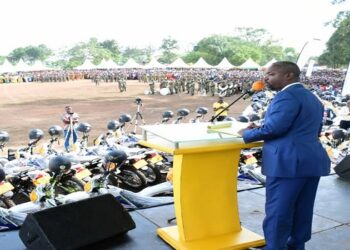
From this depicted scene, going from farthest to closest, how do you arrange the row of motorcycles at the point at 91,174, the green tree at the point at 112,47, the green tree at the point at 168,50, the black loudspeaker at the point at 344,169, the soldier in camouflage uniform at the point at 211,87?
the green tree at the point at 112,47 → the green tree at the point at 168,50 → the soldier in camouflage uniform at the point at 211,87 → the black loudspeaker at the point at 344,169 → the row of motorcycles at the point at 91,174

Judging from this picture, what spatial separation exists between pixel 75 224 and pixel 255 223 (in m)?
1.47

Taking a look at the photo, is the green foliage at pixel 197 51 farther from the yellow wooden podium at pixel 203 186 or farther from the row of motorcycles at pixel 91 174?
the yellow wooden podium at pixel 203 186

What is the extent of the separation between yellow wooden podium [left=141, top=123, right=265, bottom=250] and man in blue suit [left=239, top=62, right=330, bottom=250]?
289 mm

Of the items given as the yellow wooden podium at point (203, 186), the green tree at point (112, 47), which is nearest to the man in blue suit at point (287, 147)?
the yellow wooden podium at point (203, 186)

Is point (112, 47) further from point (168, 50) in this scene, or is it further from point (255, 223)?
point (255, 223)

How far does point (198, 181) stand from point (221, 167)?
0.18 meters

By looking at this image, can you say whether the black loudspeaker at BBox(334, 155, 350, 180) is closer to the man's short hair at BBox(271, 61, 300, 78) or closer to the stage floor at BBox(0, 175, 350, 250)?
the stage floor at BBox(0, 175, 350, 250)

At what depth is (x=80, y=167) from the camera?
18.3 ft

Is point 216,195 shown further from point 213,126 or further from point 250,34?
point 250,34

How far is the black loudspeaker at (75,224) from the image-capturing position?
2600mm

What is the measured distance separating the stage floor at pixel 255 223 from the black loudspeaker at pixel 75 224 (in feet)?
0.38

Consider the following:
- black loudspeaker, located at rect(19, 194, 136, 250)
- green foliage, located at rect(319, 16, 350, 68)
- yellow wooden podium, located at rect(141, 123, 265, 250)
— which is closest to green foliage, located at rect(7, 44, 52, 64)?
green foliage, located at rect(319, 16, 350, 68)

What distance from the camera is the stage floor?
299 cm

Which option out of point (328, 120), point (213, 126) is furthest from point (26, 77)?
point (213, 126)
